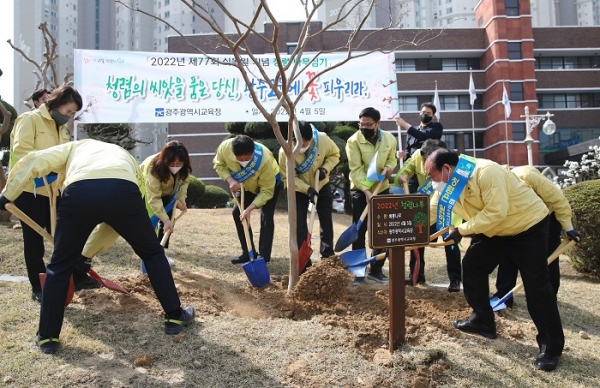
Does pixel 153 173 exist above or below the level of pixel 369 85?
below

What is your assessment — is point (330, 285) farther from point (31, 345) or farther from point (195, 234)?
point (195, 234)

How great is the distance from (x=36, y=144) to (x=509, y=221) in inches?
150

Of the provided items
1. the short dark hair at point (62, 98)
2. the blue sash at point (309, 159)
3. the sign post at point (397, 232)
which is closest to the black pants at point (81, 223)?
the short dark hair at point (62, 98)

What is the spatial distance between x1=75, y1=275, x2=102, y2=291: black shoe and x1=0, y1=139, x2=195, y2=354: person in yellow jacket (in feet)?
3.80

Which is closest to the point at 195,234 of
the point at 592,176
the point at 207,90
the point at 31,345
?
the point at 207,90

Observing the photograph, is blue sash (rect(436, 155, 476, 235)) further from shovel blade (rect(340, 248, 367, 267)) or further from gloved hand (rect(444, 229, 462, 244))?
shovel blade (rect(340, 248, 367, 267))

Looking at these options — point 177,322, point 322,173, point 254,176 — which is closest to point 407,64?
point 322,173

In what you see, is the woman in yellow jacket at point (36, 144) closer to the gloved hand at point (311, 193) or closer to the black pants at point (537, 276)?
the gloved hand at point (311, 193)

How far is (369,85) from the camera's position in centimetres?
909

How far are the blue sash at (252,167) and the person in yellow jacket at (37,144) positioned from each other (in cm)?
180

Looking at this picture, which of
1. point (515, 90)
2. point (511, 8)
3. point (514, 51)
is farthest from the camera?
point (511, 8)

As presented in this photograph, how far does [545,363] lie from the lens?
3219mm

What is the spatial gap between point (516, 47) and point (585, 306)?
33213 millimetres

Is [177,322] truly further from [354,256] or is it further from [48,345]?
[354,256]
